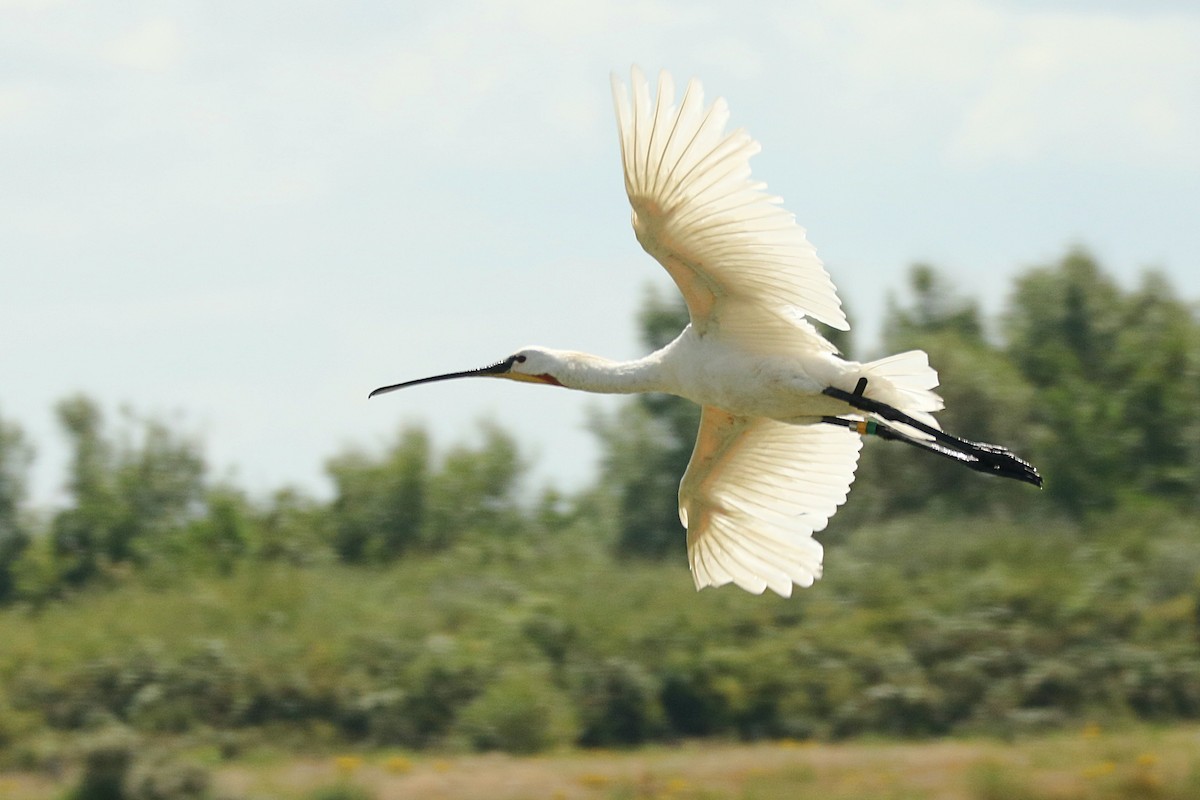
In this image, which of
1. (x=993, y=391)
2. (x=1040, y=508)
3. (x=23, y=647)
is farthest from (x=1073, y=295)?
(x=23, y=647)

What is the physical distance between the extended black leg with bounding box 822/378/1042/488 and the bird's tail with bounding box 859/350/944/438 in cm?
6

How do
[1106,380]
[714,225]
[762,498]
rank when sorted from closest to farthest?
1. [714,225]
2. [762,498]
3. [1106,380]

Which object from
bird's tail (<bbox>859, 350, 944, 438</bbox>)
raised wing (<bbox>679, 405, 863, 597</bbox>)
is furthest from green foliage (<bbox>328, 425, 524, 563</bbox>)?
bird's tail (<bbox>859, 350, 944, 438</bbox>)

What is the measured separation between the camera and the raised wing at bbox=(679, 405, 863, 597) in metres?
12.0

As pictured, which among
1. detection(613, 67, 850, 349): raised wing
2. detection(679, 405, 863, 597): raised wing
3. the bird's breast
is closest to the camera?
detection(613, 67, 850, 349): raised wing

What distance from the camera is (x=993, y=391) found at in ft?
109

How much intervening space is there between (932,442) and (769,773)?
273 inches

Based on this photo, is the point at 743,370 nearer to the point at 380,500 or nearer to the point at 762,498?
the point at 762,498

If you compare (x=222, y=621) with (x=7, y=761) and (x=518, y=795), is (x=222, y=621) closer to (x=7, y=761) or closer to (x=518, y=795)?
(x=7, y=761)

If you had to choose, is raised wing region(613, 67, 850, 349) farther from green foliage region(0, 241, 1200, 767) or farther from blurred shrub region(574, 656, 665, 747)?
blurred shrub region(574, 656, 665, 747)

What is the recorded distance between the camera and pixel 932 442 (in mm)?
11680

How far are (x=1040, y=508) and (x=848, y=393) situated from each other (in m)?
20.5

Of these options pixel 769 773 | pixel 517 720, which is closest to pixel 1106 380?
pixel 517 720

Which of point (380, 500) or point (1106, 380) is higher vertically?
point (1106, 380)
